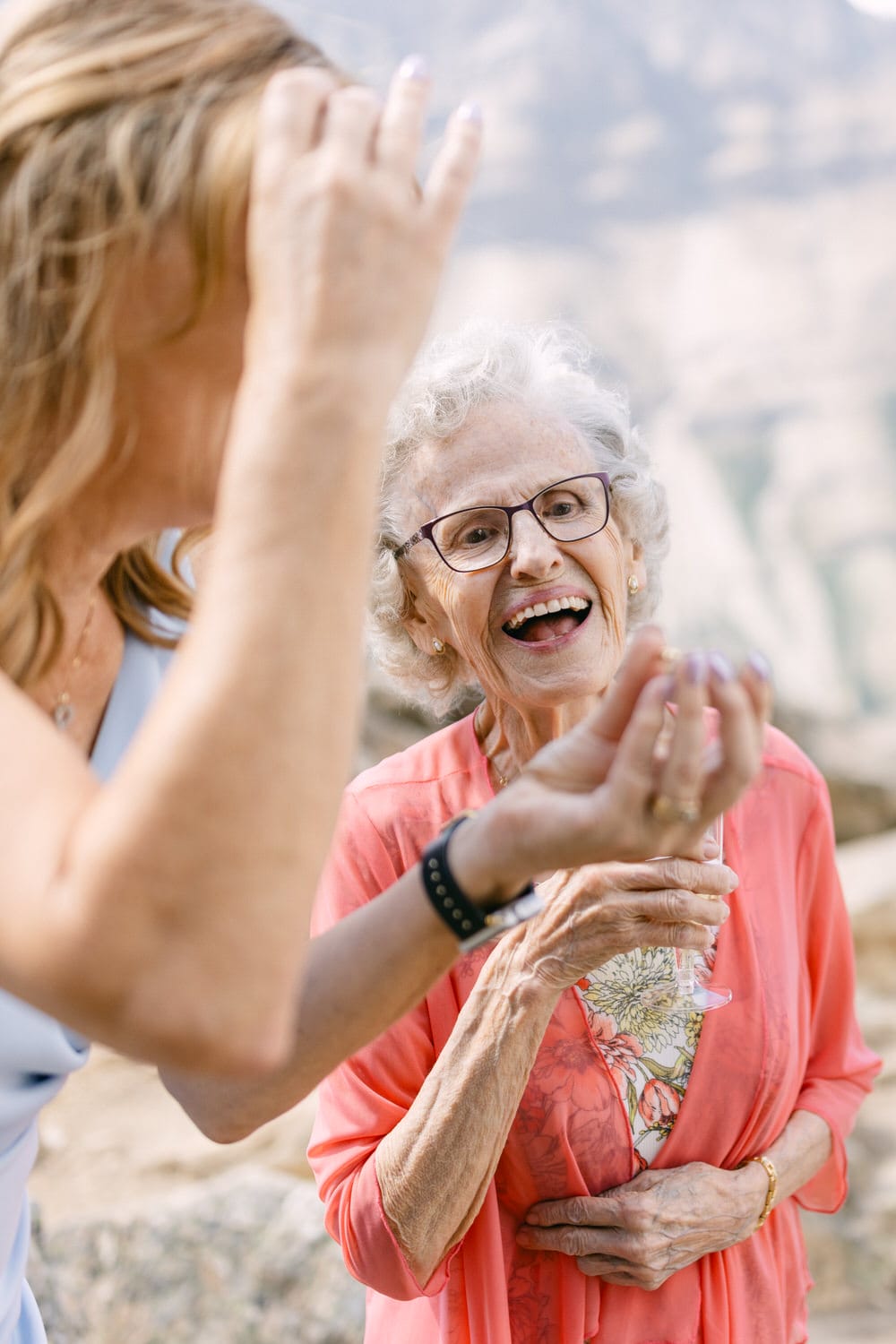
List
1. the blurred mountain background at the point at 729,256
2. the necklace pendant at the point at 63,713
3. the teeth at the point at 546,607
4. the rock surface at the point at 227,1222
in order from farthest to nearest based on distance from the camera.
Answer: the blurred mountain background at the point at 729,256 < the rock surface at the point at 227,1222 < the teeth at the point at 546,607 < the necklace pendant at the point at 63,713

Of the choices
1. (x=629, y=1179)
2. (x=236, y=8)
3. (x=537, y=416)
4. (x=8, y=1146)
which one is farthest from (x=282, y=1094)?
(x=537, y=416)

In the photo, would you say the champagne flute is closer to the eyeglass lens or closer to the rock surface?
the eyeglass lens

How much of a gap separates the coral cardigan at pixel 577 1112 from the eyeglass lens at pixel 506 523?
383 millimetres

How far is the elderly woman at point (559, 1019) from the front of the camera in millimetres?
1721

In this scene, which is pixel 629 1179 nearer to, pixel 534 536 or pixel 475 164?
pixel 534 536

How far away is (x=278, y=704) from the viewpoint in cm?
83

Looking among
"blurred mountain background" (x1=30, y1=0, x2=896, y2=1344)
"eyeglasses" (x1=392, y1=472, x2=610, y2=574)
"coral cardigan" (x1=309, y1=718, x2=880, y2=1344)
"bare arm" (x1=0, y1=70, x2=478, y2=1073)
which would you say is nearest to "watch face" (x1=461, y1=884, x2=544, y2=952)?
"bare arm" (x1=0, y1=70, x2=478, y2=1073)

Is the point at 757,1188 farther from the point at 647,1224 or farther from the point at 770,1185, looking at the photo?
the point at 647,1224

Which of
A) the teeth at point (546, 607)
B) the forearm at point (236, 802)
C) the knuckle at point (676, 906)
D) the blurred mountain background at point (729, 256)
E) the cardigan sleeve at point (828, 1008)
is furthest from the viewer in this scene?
the blurred mountain background at point (729, 256)

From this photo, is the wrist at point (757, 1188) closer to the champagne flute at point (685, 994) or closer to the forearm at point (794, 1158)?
the forearm at point (794, 1158)

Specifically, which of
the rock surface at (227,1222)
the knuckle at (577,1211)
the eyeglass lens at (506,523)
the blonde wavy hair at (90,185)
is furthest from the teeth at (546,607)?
the rock surface at (227,1222)

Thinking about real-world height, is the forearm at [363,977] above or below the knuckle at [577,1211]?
above

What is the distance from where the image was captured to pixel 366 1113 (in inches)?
72.9

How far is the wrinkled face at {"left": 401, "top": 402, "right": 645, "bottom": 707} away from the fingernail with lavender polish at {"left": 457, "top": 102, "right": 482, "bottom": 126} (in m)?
0.98
